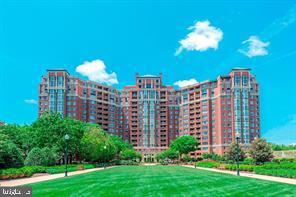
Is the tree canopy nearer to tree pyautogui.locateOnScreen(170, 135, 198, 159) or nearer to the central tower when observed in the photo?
tree pyautogui.locateOnScreen(170, 135, 198, 159)

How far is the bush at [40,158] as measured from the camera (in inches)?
1993

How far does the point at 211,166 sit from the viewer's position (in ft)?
216

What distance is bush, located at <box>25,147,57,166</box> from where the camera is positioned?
166 ft

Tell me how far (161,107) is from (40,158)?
11285cm

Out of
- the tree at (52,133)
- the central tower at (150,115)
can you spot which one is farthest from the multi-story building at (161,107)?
the tree at (52,133)

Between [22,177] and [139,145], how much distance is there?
124830 mm

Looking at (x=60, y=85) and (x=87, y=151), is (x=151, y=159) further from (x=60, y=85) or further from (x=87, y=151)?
(x=87, y=151)

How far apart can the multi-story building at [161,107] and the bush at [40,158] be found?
82.0m

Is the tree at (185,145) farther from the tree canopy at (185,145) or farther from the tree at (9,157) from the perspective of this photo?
the tree at (9,157)

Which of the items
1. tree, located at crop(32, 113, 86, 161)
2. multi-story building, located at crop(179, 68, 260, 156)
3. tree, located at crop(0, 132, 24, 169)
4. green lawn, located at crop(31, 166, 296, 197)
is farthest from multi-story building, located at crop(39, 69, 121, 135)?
green lawn, located at crop(31, 166, 296, 197)

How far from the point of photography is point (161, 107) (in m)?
162

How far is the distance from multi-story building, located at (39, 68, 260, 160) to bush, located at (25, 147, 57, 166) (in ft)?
269

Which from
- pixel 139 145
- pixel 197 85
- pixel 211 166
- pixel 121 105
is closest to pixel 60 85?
pixel 121 105

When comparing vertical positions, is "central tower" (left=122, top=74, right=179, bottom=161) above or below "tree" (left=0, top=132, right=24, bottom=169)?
above
